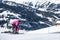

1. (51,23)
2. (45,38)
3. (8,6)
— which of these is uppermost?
(8,6)

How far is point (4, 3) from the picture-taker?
1917 millimetres

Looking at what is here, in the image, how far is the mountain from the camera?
1872mm

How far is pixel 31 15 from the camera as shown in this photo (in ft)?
6.23

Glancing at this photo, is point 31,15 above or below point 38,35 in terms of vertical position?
above

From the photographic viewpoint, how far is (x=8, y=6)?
6.28 ft

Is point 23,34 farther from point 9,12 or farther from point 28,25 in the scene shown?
point 9,12

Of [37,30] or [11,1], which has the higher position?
[11,1]

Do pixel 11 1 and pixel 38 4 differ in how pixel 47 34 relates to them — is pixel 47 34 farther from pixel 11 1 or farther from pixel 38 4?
pixel 11 1

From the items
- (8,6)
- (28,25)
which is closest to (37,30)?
(28,25)

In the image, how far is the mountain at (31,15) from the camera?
6.14 feet

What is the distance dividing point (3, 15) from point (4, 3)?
13 centimetres

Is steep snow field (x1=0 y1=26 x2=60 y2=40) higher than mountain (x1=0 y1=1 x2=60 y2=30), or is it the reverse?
mountain (x1=0 y1=1 x2=60 y2=30)

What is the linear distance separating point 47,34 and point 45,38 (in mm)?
52

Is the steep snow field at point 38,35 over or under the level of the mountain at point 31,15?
under
